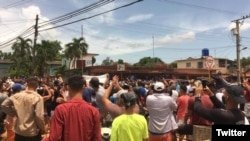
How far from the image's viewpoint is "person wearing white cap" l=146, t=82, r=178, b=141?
6.39m

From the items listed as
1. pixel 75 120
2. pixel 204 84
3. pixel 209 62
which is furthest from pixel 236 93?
pixel 209 62

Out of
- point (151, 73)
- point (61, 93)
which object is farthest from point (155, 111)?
point (151, 73)

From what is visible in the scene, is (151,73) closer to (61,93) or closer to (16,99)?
(61,93)

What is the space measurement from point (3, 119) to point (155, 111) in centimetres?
350

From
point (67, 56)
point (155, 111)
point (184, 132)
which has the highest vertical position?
point (67, 56)

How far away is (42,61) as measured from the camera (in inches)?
2105

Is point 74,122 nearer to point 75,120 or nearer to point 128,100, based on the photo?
point 75,120

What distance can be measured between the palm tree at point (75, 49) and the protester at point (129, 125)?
1876 inches

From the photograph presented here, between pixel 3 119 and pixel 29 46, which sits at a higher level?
pixel 29 46

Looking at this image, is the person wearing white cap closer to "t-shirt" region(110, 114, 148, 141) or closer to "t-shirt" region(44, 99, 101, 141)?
"t-shirt" region(110, 114, 148, 141)

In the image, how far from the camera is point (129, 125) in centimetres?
463

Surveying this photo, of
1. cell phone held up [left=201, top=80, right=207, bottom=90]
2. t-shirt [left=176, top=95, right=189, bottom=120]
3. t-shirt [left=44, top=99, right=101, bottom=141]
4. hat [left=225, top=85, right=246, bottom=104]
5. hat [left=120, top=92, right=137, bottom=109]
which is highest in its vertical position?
cell phone held up [left=201, top=80, right=207, bottom=90]

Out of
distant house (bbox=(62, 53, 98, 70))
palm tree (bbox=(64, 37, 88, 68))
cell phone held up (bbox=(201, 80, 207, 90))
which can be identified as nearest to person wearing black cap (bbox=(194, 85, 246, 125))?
cell phone held up (bbox=(201, 80, 207, 90))

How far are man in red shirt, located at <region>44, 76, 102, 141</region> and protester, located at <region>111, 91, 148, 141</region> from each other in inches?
22.8
